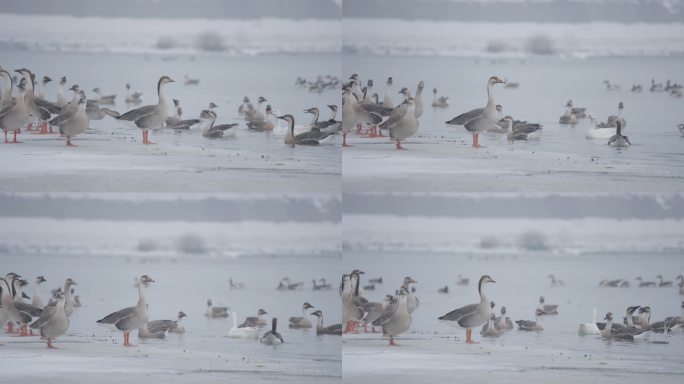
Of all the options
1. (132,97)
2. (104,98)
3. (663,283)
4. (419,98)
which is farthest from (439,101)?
(104,98)

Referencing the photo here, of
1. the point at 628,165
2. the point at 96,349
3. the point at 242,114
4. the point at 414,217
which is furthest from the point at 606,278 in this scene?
the point at 96,349

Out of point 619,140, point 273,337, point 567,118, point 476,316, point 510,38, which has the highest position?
point 510,38

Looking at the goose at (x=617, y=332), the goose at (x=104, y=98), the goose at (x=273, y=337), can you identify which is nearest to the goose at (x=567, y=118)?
the goose at (x=617, y=332)

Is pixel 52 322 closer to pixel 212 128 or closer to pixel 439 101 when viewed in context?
pixel 212 128

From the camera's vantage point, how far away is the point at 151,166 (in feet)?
19.1

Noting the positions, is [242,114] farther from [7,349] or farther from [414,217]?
[7,349]

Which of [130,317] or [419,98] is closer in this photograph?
[130,317]

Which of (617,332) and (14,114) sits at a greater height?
(14,114)

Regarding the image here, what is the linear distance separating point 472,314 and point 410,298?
0.31 m

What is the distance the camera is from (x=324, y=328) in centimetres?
589

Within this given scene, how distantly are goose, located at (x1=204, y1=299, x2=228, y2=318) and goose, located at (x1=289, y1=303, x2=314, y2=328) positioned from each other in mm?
325

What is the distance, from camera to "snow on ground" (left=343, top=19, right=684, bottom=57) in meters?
5.86

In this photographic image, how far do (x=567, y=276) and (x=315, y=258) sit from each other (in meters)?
1.23

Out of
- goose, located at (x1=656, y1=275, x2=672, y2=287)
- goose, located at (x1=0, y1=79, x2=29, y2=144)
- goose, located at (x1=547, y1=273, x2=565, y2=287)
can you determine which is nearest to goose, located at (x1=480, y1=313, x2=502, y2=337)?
goose, located at (x1=547, y1=273, x2=565, y2=287)
